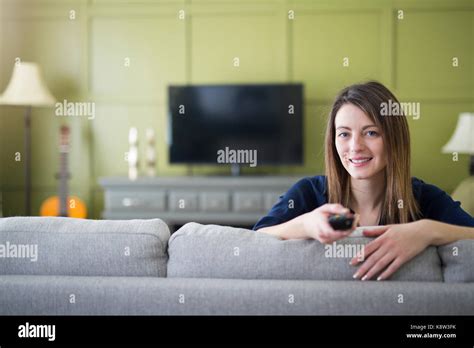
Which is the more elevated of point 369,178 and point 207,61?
point 207,61

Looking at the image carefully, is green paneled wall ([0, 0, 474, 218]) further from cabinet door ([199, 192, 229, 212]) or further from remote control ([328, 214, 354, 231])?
remote control ([328, 214, 354, 231])

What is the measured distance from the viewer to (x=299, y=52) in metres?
4.91

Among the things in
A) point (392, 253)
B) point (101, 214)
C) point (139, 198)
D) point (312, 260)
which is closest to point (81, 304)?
point (312, 260)

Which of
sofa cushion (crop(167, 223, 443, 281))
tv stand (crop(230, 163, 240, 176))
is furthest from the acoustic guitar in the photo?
sofa cushion (crop(167, 223, 443, 281))

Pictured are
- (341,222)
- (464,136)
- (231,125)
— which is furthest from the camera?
(231,125)

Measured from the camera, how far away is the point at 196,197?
462 cm

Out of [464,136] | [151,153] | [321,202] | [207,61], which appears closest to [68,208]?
[151,153]

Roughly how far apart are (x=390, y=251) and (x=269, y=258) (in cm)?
21

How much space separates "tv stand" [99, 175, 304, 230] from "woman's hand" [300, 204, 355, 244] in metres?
3.45

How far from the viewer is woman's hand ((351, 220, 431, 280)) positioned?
105 cm

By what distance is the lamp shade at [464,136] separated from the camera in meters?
4.45

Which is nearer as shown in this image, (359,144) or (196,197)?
(359,144)

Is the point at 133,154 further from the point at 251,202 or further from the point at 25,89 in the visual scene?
the point at 251,202
